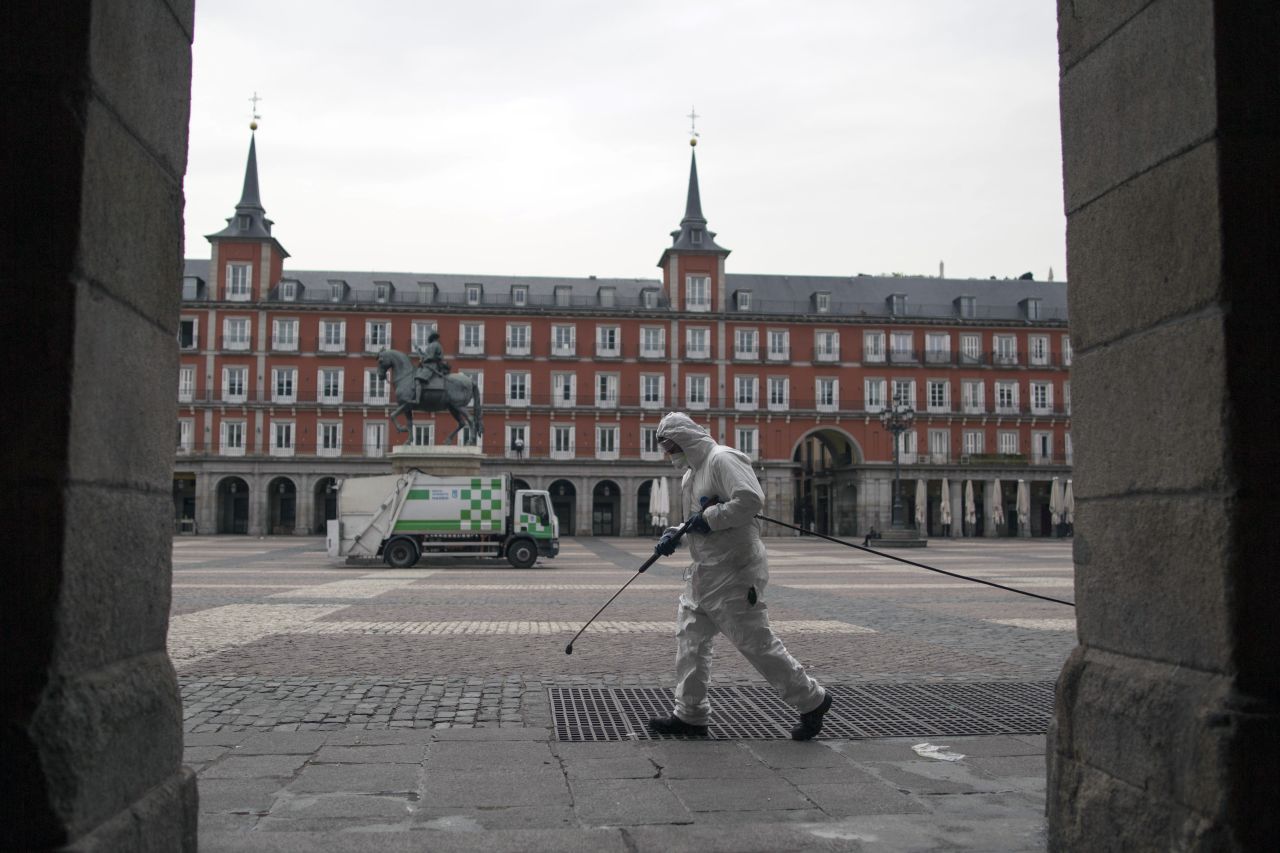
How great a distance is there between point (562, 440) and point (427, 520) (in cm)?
3483

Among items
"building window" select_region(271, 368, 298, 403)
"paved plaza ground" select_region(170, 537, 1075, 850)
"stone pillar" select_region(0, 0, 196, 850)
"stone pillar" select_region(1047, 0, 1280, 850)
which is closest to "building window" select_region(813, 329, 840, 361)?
"building window" select_region(271, 368, 298, 403)

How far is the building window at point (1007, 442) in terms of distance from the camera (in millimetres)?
61719

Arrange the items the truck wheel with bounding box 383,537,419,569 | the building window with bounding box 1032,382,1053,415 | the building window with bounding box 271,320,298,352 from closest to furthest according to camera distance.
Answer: the truck wheel with bounding box 383,537,419,569 < the building window with bounding box 271,320,298,352 < the building window with bounding box 1032,382,1053,415

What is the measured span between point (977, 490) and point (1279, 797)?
6196 cm

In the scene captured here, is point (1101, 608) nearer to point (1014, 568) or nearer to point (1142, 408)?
point (1142, 408)

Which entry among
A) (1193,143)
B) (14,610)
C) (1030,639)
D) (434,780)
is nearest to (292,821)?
(434,780)

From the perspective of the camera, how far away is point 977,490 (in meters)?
61.8

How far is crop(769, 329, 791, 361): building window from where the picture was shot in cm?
6119

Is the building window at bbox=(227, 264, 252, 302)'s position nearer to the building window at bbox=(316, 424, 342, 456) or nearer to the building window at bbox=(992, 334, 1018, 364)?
the building window at bbox=(316, 424, 342, 456)

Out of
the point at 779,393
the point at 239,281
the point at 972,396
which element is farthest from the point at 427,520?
the point at 972,396

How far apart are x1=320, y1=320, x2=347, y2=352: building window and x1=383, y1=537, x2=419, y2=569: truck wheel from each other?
3689 centimetres

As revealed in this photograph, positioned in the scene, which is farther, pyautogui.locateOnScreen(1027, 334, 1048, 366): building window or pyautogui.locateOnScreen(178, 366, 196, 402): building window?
pyautogui.locateOnScreen(1027, 334, 1048, 366): building window

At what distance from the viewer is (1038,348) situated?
6319 cm

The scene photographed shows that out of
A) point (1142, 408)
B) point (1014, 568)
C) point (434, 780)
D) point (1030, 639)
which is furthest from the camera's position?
point (1014, 568)
